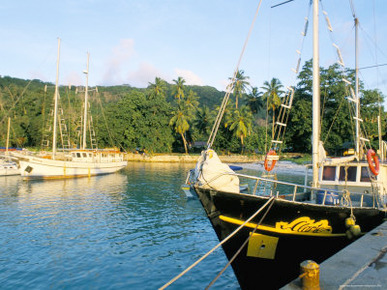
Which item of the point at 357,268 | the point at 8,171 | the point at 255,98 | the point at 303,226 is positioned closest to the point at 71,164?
the point at 8,171

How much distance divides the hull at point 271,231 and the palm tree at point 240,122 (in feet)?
181

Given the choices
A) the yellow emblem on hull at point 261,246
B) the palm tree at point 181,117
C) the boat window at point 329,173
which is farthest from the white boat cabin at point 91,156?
the yellow emblem on hull at point 261,246

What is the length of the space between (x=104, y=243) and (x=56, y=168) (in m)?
24.1

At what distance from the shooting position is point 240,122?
6344cm

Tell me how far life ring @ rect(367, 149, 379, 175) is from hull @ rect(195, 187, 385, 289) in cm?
176

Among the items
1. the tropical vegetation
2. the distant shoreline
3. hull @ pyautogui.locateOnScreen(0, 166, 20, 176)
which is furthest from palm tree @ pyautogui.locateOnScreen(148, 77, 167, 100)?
hull @ pyautogui.locateOnScreen(0, 166, 20, 176)

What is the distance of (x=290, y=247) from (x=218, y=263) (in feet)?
11.3

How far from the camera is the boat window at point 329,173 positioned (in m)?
12.1

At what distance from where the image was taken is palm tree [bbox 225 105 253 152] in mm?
63594

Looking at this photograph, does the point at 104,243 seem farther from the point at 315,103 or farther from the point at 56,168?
the point at 56,168

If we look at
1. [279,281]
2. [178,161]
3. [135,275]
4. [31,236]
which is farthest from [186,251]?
Result: [178,161]

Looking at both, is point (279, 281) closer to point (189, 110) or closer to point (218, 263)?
point (218, 263)

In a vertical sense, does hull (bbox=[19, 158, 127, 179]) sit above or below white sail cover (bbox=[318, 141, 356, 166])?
below

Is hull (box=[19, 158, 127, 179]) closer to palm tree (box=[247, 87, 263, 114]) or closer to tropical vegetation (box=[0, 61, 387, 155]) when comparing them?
tropical vegetation (box=[0, 61, 387, 155])
